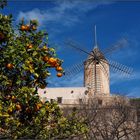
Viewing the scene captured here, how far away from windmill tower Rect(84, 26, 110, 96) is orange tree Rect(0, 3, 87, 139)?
61.5 metres

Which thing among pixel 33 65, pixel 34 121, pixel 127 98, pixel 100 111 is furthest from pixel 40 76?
pixel 127 98

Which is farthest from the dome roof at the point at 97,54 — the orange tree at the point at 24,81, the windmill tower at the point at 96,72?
the orange tree at the point at 24,81

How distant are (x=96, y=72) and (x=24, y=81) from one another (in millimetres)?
64938

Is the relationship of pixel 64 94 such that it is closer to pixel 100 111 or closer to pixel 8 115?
pixel 100 111

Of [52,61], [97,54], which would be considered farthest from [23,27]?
[97,54]

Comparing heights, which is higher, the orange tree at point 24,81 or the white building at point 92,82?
the white building at point 92,82

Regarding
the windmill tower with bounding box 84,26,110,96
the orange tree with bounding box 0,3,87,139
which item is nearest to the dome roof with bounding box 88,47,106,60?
the windmill tower with bounding box 84,26,110,96

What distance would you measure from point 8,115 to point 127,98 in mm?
48940

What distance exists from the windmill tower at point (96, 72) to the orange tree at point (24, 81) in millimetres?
61525

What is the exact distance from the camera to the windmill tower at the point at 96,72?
239 feet

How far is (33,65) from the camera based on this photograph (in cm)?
948

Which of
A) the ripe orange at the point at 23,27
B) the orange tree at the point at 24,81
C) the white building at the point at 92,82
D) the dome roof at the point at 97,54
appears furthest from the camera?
the dome roof at the point at 97,54

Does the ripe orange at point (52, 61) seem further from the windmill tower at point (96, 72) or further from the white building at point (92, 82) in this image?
the windmill tower at point (96, 72)

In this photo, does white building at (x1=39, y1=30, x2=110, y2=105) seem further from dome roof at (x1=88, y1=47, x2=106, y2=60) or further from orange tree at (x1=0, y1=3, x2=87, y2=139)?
orange tree at (x1=0, y1=3, x2=87, y2=139)
